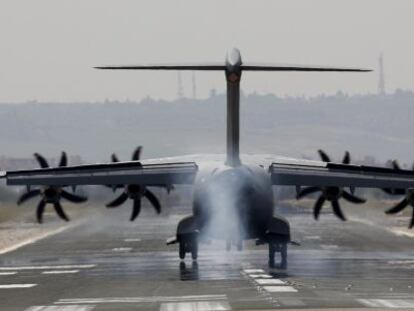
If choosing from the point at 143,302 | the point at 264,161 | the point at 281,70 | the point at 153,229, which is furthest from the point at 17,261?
the point at 153,229

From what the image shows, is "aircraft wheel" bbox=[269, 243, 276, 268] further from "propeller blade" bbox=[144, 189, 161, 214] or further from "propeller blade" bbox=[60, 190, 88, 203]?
"propeller blade" bbox=[60, 190, 88, 203]

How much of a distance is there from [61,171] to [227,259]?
481 inches

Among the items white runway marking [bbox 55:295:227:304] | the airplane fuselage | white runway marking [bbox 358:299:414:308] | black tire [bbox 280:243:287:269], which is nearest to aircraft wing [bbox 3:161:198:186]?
the airplane fuselage

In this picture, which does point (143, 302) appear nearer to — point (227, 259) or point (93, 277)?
point (93, 277)

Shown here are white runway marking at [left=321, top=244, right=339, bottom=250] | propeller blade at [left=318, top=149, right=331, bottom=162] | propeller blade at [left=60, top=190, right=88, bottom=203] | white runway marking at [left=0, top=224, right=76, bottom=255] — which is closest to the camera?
propeller blade at [left=60, top=190, right=88, bottom=203]

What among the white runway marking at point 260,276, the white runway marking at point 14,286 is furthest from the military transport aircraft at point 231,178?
the white runway marking at point 14,286

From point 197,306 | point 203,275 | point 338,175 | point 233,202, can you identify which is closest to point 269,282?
point 233,202

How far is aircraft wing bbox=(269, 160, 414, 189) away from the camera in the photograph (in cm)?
4388

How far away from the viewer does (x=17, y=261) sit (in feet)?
180

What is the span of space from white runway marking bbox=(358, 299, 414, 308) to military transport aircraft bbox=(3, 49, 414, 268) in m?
9.07

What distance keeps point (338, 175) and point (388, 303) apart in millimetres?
12136

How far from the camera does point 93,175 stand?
144 feet

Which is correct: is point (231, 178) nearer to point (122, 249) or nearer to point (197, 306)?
point (197, 306)

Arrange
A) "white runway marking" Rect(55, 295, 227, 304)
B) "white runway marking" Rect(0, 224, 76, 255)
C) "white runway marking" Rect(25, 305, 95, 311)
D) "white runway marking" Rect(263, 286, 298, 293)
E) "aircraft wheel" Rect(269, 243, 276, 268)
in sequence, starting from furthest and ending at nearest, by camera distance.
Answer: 1. "white runway marking" Rect(0, 224, 76, 255)
2. "aircraft wheel" Rect(269, 243, 276, 268)
3. "white runway marking" Rect(263, 286, 298, 293)
4. "white runway marking" Rect(55, 295, 227, 304)
5. "white runway marking" Rect(25, 305, 95, 311)
